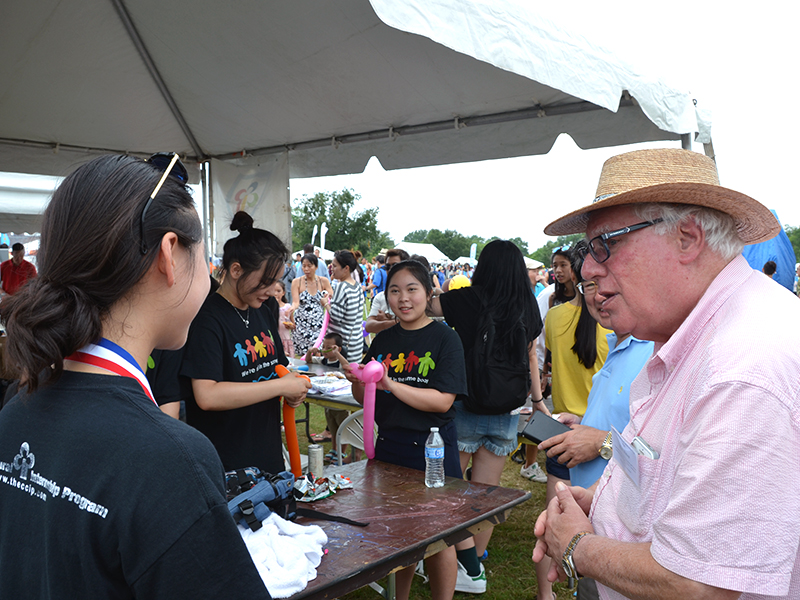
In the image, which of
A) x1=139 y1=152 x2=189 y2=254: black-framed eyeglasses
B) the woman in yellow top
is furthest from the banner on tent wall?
x1=139 y1=152 x2=189 y2=254: black-framed eyeglasses

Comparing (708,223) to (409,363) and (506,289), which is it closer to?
(409,363)

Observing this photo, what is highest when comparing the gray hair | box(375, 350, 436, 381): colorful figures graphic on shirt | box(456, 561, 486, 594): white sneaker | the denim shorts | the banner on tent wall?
the banner on tent wall

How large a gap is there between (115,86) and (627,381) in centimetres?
→ 390

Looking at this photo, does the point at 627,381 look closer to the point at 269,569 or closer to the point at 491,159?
the point at 269,569

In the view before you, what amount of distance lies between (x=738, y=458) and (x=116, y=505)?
1.04 meters

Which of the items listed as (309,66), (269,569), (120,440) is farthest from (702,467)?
(309,66)

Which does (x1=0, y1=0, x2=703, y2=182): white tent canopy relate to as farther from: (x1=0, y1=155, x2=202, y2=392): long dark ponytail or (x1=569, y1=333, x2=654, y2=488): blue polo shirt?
(x1=0, y1=155, x2=202, y2=392): long dark ponytail

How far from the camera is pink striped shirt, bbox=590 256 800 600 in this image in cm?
94

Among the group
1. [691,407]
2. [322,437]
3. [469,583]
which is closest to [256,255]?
[691,407]

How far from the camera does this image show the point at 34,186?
4371 millimetres

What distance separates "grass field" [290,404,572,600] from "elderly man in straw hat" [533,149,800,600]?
222cm

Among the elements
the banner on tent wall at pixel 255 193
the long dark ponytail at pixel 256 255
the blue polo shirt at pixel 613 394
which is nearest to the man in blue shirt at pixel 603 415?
the blue polo shirt at pixel 613 394

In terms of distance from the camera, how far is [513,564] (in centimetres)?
384

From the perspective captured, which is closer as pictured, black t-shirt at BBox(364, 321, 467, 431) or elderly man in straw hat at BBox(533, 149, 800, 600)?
elderly man in straw hat at BBox(533, 149, 800, 600)
